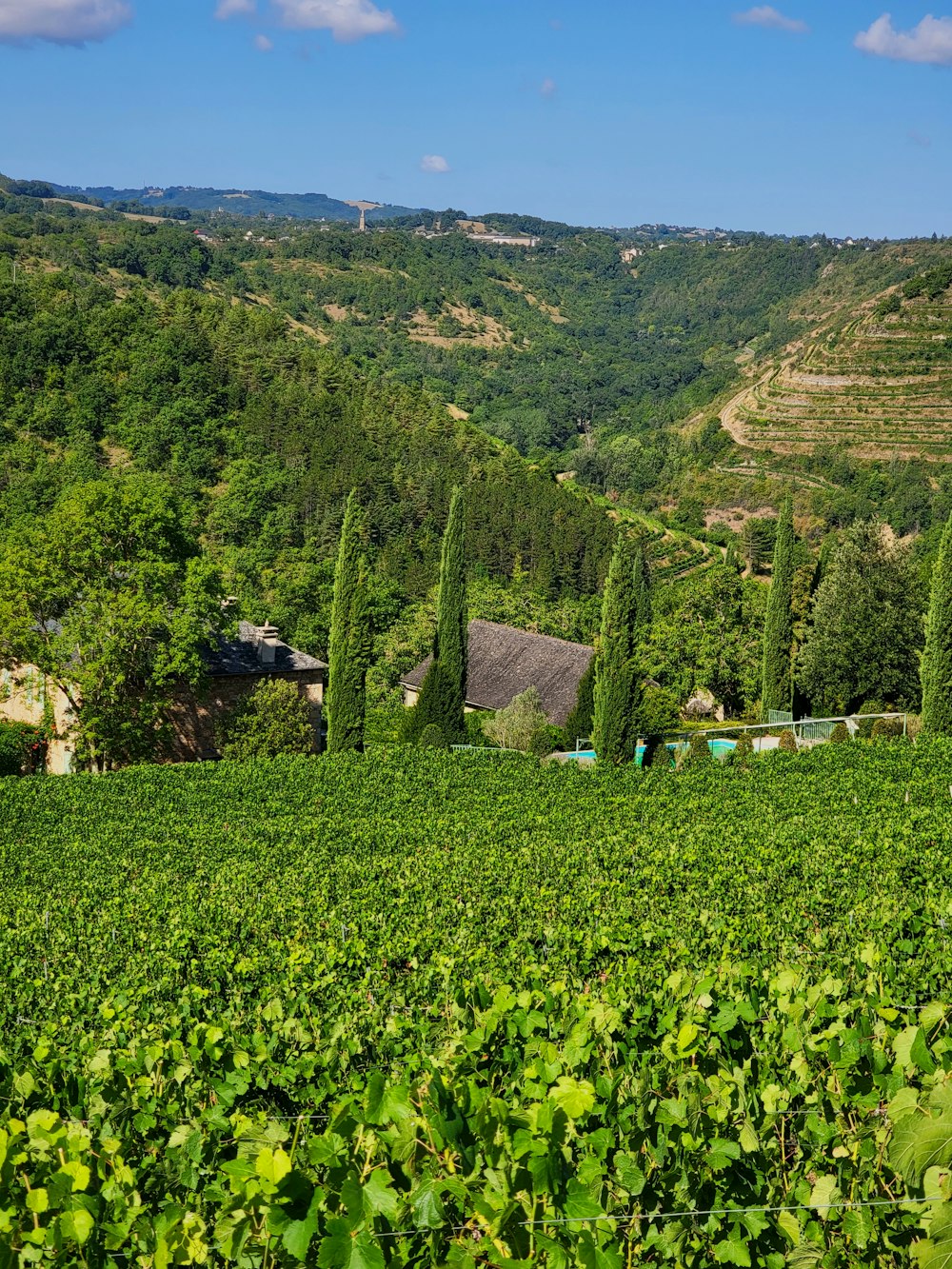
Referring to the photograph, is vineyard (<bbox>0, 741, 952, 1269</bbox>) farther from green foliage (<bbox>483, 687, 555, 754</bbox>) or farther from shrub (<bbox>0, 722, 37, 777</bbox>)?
green foliage (<bbox>483, 687, 555, 754</bbox>)

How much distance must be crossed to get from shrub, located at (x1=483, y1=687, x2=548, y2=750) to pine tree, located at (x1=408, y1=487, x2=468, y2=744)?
2.03 meters

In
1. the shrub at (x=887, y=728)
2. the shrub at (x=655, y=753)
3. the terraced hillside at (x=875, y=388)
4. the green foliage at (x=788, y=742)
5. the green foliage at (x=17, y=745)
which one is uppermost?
the terraced hillside at (x=875, y=388)

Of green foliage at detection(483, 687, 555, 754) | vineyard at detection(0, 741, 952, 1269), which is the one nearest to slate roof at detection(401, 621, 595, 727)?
green foliage at detection(483, 687, 555, 754)

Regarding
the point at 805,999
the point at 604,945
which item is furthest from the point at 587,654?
the point at 805,999

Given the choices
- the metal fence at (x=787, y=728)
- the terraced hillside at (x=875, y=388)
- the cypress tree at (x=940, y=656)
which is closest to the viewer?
the cypress tree at (x=940, y=656)

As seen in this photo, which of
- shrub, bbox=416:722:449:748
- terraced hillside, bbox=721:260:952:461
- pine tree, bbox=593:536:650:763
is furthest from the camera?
terraced hillside, bbox=721:260:952:461

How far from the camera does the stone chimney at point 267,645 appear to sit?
122ft

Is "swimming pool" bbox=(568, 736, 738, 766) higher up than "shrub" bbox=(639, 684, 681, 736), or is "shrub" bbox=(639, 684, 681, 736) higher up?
"shrub" bbox=(639, 684, 681, 736)

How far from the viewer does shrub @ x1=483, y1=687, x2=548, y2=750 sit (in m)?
35.1

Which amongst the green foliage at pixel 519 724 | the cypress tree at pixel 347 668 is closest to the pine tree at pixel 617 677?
the green foliage at pixel 519 724

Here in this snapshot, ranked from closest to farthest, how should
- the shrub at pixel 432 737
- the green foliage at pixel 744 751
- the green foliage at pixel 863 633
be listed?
the green foliage at pixel 744 751
the shrub at pixel 432 737
the green foliage at pixel 863 633

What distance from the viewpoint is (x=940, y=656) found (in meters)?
30.0

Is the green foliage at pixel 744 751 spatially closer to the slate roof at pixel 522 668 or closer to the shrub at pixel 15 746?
the slate roof at pixel 522 668

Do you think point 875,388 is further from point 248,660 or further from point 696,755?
point 696,755
